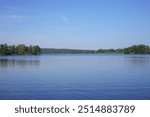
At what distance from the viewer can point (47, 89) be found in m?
27.3

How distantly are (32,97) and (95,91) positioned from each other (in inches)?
259

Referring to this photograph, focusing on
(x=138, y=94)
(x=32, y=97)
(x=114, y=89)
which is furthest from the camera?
(x=114, y=89)

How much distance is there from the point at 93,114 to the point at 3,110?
5.56m

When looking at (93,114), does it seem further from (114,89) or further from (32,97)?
(114,89)

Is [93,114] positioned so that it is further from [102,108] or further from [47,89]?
[47,89]

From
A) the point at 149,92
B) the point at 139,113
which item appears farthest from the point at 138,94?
the point at 139,113

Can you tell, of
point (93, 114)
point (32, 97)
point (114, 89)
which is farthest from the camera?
point (114, 89)

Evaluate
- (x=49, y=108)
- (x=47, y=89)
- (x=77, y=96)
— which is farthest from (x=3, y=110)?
(x=47, y=89)

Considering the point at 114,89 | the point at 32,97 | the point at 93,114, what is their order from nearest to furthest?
the point at 93,114 → the point at 32,97 → the point at 114,89

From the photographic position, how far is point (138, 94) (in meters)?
24.5

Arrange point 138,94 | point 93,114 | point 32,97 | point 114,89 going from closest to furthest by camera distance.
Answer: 1. point 93,114
2. point 32,97
3. point 138,94
4. point 114,89

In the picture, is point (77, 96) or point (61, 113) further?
point (77, 96)

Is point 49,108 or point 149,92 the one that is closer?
point 49,108

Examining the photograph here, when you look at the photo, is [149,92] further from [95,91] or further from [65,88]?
[65,88]
